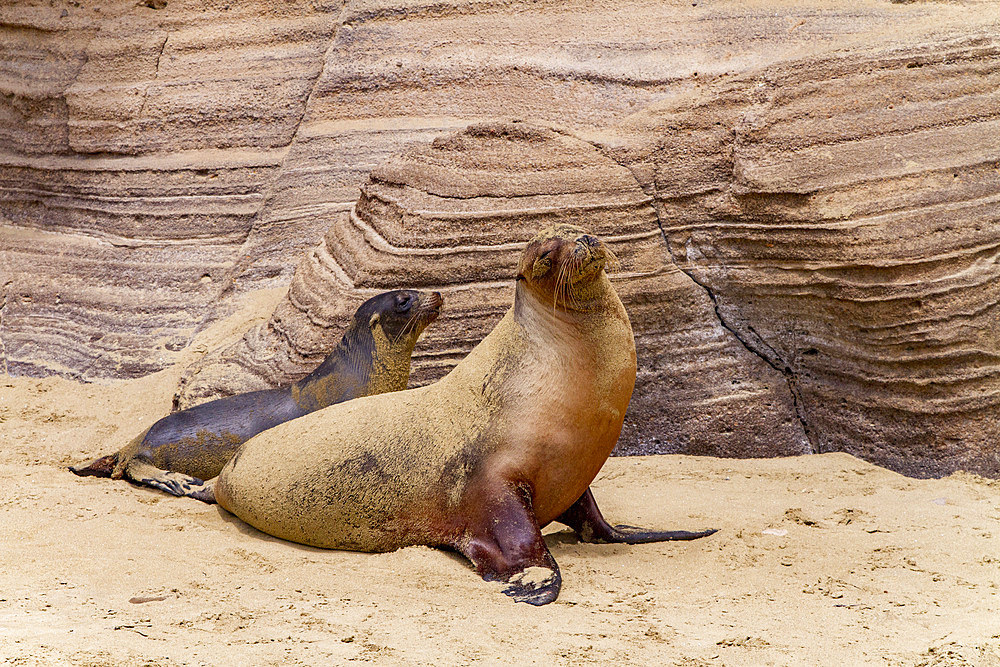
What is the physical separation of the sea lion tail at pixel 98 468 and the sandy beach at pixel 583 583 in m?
0.13

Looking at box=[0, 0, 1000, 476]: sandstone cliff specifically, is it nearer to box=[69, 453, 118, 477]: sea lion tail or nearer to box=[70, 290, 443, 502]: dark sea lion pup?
box=[70, 290, 443, 502]: dark sea lion pup

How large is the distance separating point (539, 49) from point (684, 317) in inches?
89.6

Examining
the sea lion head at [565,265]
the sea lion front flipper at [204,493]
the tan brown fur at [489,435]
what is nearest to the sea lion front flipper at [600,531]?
the tan brown fur at [489,435]

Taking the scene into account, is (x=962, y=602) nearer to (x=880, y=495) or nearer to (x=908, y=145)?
(x=880, y=495)

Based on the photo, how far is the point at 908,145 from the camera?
18.7 feet

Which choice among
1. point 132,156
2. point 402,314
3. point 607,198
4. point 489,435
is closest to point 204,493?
point 402,314

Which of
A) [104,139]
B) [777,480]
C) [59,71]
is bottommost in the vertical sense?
[777,480]

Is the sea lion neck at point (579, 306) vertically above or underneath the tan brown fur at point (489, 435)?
above

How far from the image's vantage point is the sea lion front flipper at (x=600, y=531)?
181 inches

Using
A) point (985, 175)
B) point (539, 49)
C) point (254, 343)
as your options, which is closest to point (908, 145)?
point (985, 175)

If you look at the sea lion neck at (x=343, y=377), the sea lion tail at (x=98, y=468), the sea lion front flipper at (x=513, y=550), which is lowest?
the sea lion tail at (x=98, y=468)

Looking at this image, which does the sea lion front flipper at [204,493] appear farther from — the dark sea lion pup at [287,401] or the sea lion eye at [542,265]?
the sea lion eye at [542,265]

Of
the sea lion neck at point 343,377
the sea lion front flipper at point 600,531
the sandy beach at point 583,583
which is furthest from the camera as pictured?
the sea lion neck at point 343,377

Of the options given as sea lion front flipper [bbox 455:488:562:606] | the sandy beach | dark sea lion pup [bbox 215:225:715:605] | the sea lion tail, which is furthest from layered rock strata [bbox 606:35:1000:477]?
the sea lion tail
